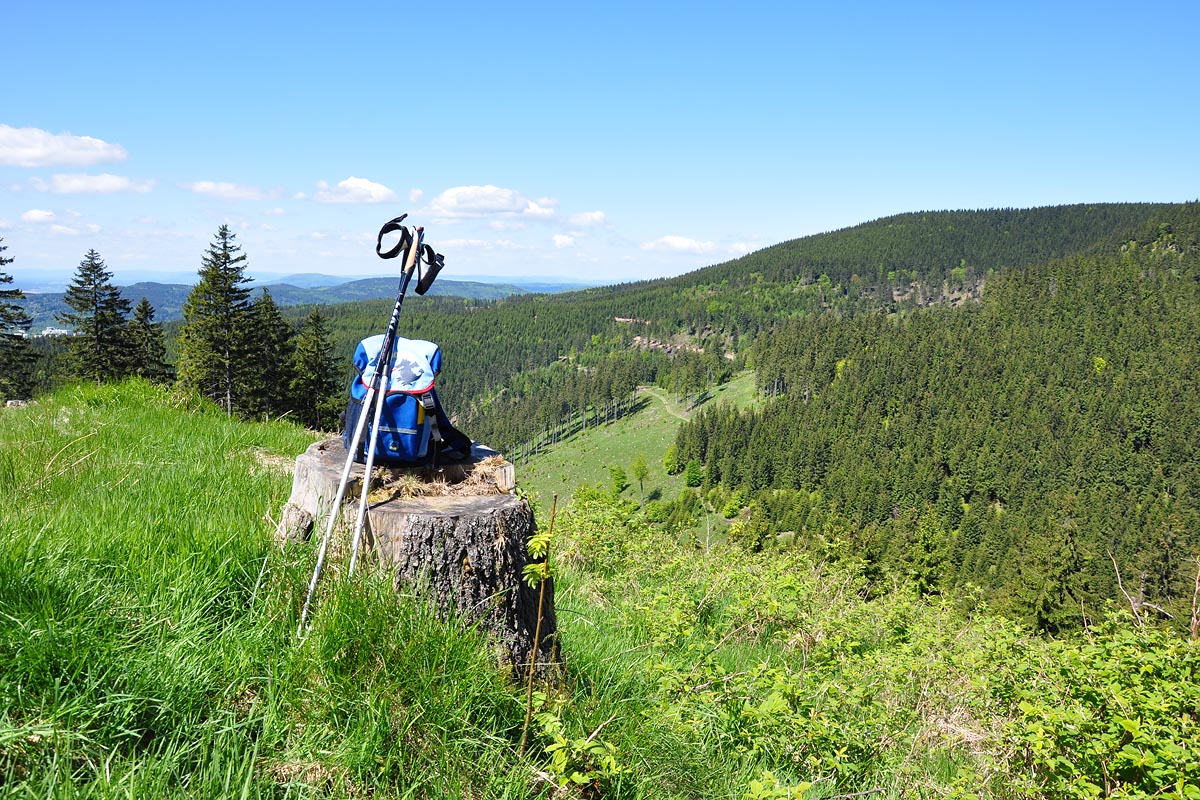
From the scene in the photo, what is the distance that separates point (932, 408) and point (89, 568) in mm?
143178

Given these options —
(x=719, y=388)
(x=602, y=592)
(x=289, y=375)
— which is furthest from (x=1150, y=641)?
(x=719, y=388)

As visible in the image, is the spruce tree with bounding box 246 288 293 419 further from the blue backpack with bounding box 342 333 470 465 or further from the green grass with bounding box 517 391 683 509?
the green grass with bounding box 517 391 683 509

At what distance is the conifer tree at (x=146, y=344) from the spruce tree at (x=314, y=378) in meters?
6.96

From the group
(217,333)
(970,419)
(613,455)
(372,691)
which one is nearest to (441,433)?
(372,691)

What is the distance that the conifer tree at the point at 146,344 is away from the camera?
30938 mm

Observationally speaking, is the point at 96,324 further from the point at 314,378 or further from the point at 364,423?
the point at 364,423

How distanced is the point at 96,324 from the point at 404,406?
35516 mm

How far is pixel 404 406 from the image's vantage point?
3104mm

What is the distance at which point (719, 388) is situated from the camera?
157 m

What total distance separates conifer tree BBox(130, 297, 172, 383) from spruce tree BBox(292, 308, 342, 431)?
6955 mm

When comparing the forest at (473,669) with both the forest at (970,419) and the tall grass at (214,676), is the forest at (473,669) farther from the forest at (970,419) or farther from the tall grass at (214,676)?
the forest at (970,419)

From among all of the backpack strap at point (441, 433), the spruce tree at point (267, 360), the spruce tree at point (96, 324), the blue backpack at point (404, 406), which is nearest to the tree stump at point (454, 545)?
the blue backpack at point (404, 406)

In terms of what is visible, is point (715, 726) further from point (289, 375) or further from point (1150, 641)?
point (289, 375)

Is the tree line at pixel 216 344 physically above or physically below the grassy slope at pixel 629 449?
above
